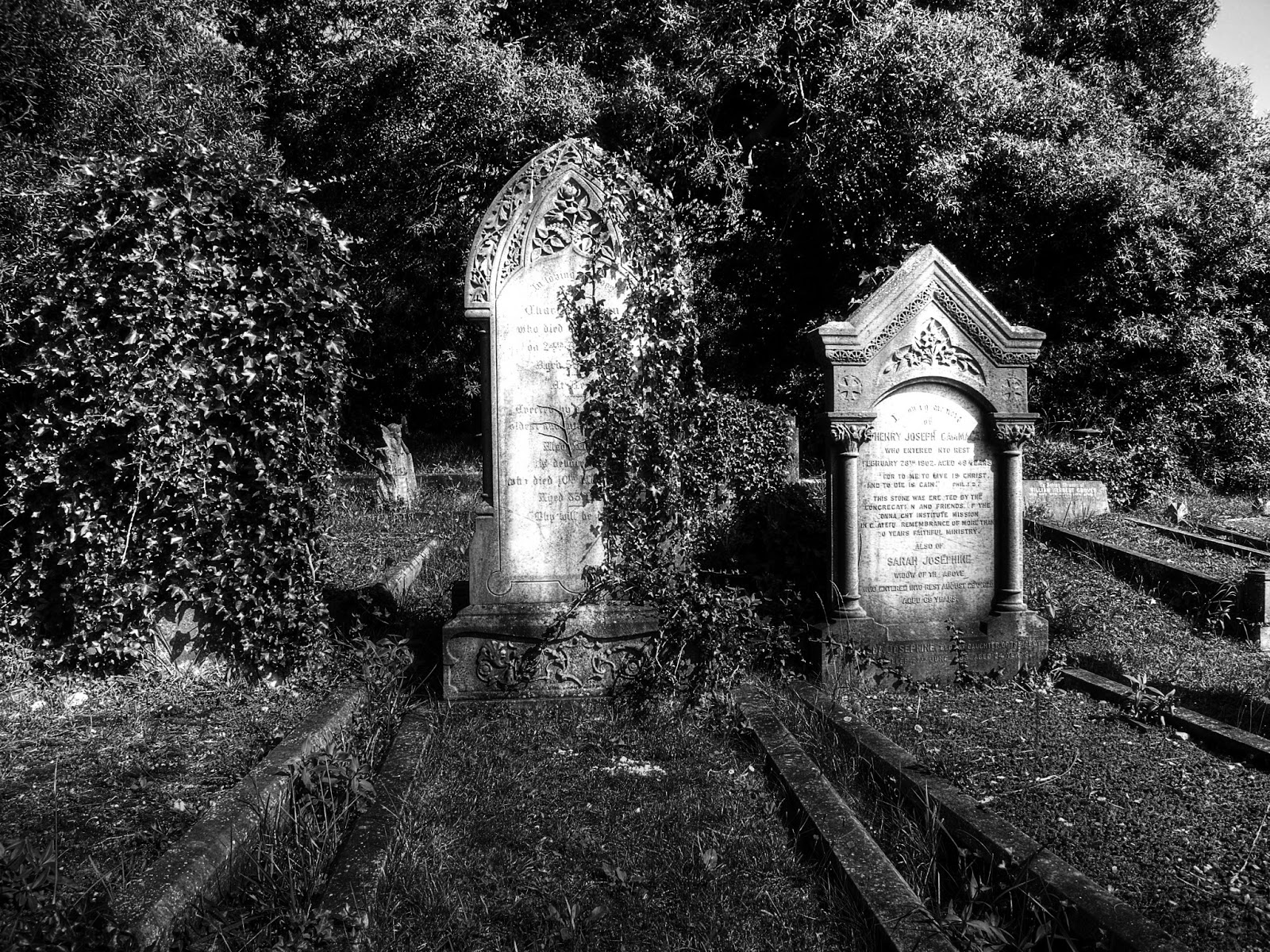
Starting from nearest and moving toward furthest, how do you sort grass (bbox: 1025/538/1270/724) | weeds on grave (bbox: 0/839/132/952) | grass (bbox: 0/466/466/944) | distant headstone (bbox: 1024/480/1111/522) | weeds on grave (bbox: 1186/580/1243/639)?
weeds on grave (bbox: 0/839/132/952) < grass (bbox: 0/466/466/944) < grass (bbox: 1025/538/1270/724) < weeds on grave (bbox: 1186/580/1243/639) < distant headstone (bbox: 1024/480/1111/522)

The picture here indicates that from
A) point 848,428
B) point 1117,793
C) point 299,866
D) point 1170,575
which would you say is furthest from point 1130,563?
point 299,866

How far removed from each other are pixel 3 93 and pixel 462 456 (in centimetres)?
1024

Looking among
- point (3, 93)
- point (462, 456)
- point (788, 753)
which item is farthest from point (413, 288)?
point (788, 753)

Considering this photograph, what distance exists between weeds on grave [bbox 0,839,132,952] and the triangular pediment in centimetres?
479

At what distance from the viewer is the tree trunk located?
12789 millimetres

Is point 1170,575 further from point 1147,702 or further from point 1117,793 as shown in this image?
point 1117,793

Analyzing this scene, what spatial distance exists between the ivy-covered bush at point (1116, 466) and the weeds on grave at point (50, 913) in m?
12.2

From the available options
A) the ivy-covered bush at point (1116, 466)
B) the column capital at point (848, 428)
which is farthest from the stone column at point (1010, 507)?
the ivy-covered bush at point (1116, 466)

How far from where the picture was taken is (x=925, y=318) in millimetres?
6086

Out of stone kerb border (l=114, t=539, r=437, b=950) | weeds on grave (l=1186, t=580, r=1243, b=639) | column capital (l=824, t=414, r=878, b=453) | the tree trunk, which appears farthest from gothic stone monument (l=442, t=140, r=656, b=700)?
the tree trunk

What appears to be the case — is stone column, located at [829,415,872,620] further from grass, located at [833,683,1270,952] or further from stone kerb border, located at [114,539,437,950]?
stone kerb border, located at [114,539,437,950]

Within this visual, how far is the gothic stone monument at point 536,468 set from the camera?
5.37 meters

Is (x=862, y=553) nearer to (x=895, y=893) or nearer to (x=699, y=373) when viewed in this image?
(x=699, y=373)

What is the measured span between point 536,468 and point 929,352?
2763 millimetres
